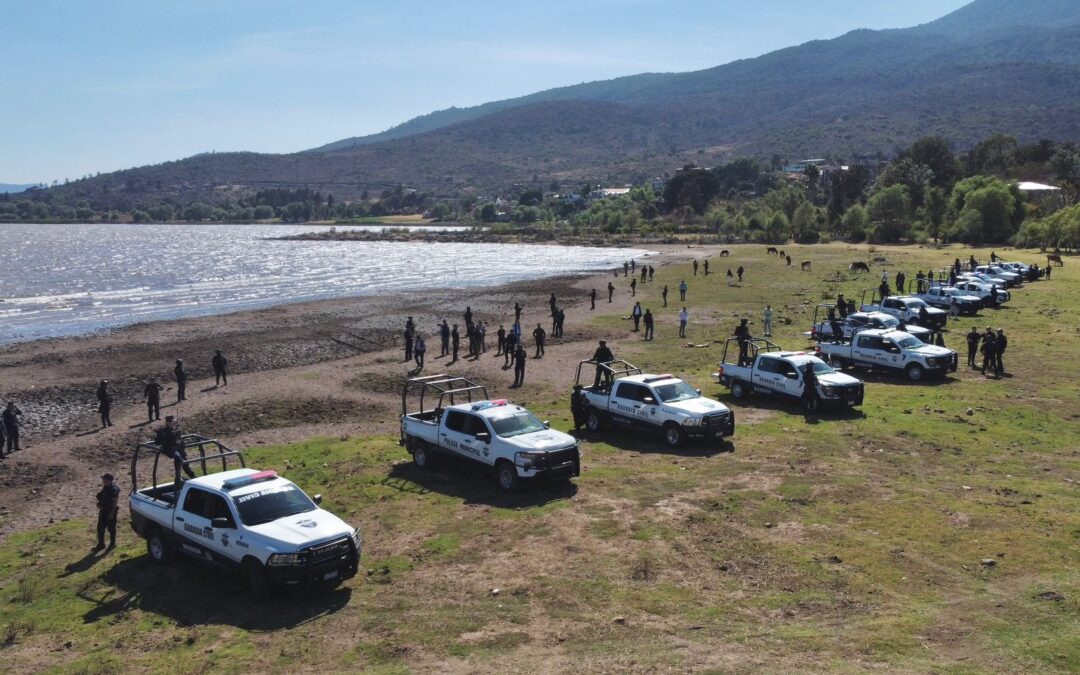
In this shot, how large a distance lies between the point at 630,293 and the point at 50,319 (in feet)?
130

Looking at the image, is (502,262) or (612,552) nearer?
(612,552)

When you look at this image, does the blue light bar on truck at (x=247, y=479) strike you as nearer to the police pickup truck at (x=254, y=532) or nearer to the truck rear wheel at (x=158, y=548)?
the police pickup truck at (x=254, y=532)

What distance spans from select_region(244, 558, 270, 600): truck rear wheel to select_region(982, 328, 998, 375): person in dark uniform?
25.2m

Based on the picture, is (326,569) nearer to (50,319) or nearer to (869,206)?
(50,319)

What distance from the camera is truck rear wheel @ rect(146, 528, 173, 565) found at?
48.0 ft

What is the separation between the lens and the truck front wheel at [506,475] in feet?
58.1

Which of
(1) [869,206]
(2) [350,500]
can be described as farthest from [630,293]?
(1) [869,206]

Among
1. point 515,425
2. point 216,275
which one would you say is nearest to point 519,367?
point 515,425

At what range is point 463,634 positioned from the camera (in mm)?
11562

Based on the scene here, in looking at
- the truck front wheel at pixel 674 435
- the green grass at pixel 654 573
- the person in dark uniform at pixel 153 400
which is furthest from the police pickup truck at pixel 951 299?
the person in dark uniform at pixel 153 400

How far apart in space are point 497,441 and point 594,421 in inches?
212

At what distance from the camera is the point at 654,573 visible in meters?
13.4

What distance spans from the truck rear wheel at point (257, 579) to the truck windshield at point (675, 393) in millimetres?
11372

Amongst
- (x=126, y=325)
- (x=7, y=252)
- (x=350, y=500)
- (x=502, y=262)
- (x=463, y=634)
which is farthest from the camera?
(x=7, y=252)
